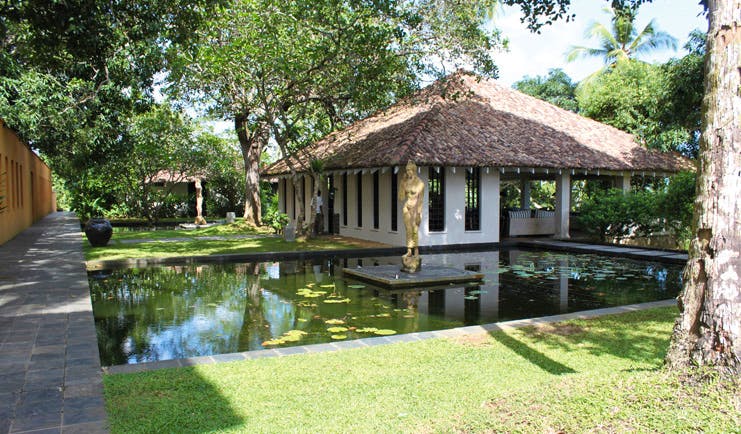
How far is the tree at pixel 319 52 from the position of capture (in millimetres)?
13719

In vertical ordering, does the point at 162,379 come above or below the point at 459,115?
below

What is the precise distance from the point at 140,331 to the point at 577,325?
5287 millimetres

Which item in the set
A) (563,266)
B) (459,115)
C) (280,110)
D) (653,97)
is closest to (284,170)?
(280,110)

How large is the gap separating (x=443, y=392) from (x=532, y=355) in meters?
1.47

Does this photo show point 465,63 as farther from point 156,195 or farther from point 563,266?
point 156,195

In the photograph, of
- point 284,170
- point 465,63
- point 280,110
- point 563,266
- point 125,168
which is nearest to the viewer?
point 563,266

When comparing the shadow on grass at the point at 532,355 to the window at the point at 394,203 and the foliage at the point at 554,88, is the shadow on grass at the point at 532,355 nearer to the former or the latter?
the window at the point at 394,203

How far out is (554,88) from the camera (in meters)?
39.5

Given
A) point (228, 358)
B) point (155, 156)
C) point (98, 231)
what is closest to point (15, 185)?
point (98, 231)

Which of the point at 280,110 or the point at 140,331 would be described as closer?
the point at 140,331

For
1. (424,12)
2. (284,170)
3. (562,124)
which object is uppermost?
(424,12)

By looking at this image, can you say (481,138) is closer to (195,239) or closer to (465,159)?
(465,159)

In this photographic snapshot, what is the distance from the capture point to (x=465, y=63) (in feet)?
52.5

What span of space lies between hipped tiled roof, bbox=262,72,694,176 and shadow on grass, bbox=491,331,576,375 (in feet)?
30.6
